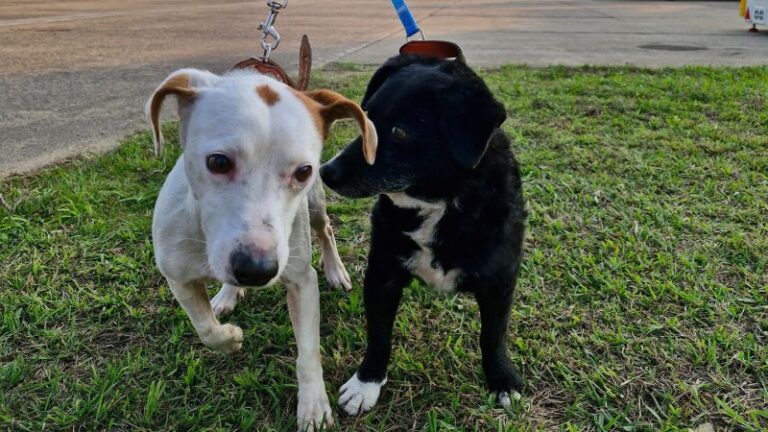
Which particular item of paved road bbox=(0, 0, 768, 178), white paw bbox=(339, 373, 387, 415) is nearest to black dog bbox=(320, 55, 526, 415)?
white paw bbox=(339, 373, 387, 415)

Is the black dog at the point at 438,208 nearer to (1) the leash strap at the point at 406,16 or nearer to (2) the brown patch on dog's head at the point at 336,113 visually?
(2) the brown patch on dog's head at the point at 336,113

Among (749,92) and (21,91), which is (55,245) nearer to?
(21,91)

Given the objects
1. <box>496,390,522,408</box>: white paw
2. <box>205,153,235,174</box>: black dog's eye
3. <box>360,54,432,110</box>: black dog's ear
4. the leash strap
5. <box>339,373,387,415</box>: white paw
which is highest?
the leash strap

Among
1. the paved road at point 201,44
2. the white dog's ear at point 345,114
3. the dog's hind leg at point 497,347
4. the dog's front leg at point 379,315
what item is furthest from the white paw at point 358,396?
the paved road at point 201,44

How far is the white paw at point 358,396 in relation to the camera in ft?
7.54

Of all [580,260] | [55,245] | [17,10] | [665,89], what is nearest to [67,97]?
[55,245]

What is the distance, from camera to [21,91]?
21.4 feet

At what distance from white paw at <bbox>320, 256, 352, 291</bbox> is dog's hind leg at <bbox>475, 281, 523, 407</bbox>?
3.03ft

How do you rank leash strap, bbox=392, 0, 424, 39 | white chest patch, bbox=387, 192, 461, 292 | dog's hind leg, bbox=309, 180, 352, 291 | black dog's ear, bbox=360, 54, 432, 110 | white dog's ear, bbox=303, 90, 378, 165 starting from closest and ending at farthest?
white dog's ear, bbox=303, 90, 378, 165 < white chest patch, bbox=387, 192, 461, 292 < black dog's ear, bbox=360, 54, 432, 110 < dog's hind leg, bbox=309, 180, 352, 291 < leash strap, bbox=392, 0, 424, 39

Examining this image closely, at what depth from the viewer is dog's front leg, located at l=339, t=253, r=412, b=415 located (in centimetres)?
237

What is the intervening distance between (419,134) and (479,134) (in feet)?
0.83

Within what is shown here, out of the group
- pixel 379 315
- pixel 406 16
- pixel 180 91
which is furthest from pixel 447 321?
pixel 406 16

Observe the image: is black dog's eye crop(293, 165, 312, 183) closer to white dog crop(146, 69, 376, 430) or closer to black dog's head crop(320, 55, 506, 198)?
white dog crop(146, 69, 376, 430)

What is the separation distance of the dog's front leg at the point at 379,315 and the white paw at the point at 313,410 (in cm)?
12
